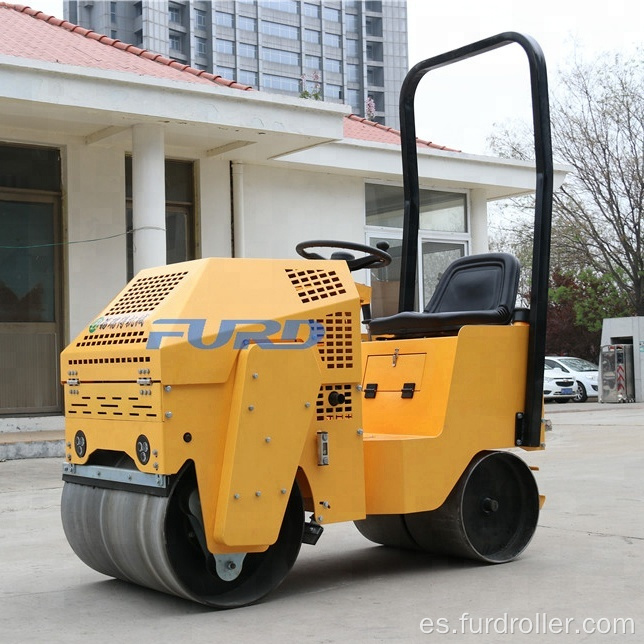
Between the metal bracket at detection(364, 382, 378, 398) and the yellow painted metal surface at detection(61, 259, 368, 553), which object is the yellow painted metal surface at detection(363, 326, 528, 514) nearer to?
the metal bracket at detection(364, 382, 378, 398)

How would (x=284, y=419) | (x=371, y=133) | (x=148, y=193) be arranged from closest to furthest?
1. (x=284, y=419)
2. (x=148, y=193)
3. (x=371, y=133)

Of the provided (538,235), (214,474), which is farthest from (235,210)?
(214,474)

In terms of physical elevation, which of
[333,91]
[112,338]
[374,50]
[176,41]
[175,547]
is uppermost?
[374,50]

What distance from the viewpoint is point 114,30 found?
100 meters

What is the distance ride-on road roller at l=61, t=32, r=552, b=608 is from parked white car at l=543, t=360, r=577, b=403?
2166cm

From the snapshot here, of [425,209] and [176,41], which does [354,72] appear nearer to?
[176,41]

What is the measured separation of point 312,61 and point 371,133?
92691 millimetres

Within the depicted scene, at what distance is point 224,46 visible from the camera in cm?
10319

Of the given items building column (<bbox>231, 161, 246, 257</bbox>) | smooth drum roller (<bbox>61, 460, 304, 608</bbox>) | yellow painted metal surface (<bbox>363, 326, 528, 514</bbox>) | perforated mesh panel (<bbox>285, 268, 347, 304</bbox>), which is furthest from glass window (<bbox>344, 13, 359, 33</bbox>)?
smooth drum roller (<bbox>61, 460, 304, 608</bbox>)

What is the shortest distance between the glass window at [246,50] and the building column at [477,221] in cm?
8872

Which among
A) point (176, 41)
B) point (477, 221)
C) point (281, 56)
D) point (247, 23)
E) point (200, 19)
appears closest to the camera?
point (477, 221)

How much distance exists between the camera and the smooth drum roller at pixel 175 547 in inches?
189

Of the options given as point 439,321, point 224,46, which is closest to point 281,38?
point 224,46

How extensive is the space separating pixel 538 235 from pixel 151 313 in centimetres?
222
